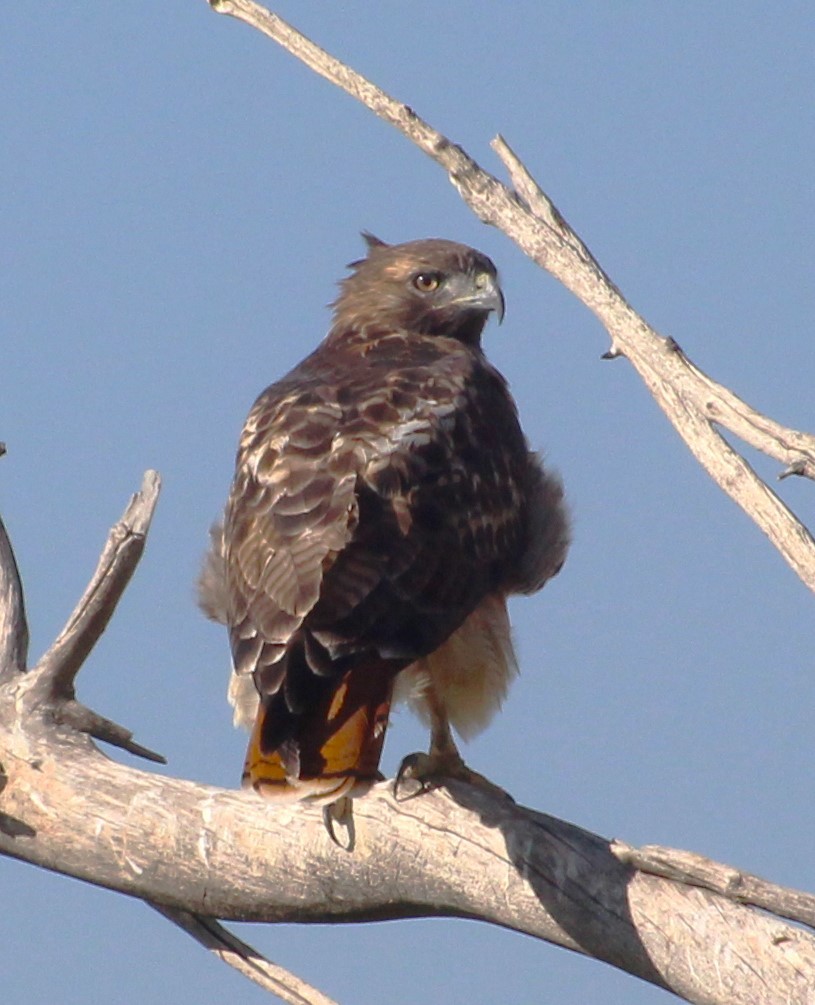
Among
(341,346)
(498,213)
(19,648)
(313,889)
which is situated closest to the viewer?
(498,213)

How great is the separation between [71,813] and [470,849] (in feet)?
3.83

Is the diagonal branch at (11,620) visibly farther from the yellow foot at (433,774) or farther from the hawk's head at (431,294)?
the hawk's head at (431,294)

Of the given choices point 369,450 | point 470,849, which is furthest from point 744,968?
point 369,450

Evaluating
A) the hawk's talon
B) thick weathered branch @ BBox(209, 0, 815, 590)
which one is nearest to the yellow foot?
the hawk's talon

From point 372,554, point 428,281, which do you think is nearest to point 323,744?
point 372,554

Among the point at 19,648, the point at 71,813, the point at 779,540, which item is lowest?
the point at 71,813

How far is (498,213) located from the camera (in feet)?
15.0

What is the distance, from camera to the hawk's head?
666 centimetres

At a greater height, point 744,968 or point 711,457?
point 711,457

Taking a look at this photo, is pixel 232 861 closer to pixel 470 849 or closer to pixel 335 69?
pixel 470 849

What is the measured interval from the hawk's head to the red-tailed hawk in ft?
0.68

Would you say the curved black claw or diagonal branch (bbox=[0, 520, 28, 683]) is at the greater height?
the curved black claw

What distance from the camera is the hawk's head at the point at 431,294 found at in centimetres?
666

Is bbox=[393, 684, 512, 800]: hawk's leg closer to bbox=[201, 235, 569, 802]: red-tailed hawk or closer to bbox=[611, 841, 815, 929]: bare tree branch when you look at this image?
bbox=[201, 235, 569, 802]: red-tailed hawk
